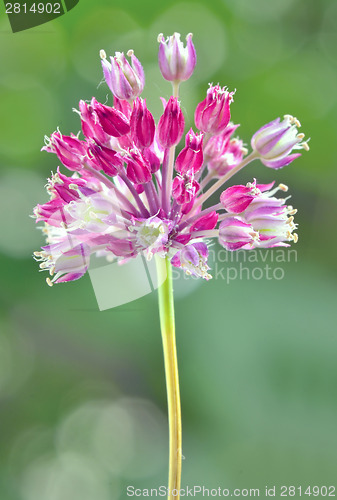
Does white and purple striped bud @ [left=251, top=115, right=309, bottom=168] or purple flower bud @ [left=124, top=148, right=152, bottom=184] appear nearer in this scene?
purple flower bud @ [left=124, top=148, right=152, bottom=184]

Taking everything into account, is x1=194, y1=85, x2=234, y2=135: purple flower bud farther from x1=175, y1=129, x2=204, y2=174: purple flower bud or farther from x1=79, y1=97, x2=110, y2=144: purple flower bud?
x1=79, y1=97, x2=110, y2=144: purple flower bud

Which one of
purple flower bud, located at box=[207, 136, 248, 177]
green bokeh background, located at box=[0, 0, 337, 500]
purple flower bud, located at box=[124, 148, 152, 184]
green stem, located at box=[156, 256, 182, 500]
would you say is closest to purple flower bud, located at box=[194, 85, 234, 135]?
purple flower bud, located at box=[207, 136, 248, 177]

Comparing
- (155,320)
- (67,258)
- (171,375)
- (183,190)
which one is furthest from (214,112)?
(155,320)

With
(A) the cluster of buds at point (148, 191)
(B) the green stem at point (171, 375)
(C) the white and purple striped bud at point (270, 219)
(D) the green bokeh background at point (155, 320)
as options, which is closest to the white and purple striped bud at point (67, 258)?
(A) the cluster of buds at point (148, 191)

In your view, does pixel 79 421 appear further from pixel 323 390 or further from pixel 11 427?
pixel 323 390

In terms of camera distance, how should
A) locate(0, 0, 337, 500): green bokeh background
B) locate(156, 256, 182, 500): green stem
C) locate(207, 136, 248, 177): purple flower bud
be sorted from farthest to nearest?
1. locate(0, 0, 337, 500): green bokeh background
2. locate(207, 136, 248, 177): purple flower bud
3. locate(156, 256, 182, 500): green stem

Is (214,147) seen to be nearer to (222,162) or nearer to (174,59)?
(222,162)

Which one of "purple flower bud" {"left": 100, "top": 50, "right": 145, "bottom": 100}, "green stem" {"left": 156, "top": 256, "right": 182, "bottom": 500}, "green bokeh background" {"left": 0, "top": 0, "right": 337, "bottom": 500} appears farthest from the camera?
"green bokeh background" {"left": 0, "top": 0, "right": 337, "bottom": 500}
